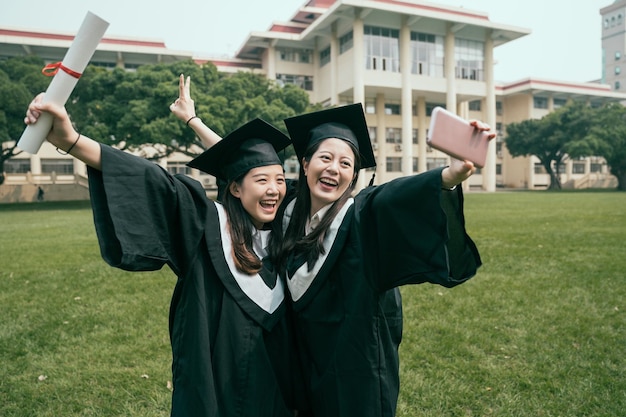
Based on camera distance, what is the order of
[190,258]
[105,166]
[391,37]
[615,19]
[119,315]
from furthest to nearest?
[615,19], [391,37], [119,315], [190,258], [105,166]

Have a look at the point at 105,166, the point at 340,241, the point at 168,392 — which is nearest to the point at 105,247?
the point at 105,166

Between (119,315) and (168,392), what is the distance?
6.66 ft

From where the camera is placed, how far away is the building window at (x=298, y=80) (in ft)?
130

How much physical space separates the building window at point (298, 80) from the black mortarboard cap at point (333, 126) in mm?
37879

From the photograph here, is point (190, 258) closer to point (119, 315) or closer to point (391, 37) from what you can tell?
point (119, 315)

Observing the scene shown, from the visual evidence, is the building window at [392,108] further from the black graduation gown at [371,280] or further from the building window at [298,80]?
the black graduation gown at [371,280]

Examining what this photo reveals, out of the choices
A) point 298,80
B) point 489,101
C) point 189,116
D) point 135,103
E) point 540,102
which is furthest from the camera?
Answer: point 540,102

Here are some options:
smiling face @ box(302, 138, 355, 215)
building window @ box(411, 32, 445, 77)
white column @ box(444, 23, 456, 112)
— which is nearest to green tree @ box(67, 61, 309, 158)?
building window @ box(411, 32, 445, 77)

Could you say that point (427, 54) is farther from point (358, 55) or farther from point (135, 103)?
point (135, 103)

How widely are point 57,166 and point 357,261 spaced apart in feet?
131

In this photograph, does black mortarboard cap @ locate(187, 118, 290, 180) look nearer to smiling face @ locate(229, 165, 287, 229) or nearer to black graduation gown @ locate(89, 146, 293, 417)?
smiling face @ locate(229, 165, 287, 229)

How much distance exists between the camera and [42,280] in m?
7.11

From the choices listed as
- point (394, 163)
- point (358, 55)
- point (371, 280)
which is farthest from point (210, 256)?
point (394, 163)

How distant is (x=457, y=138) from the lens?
1671mm
